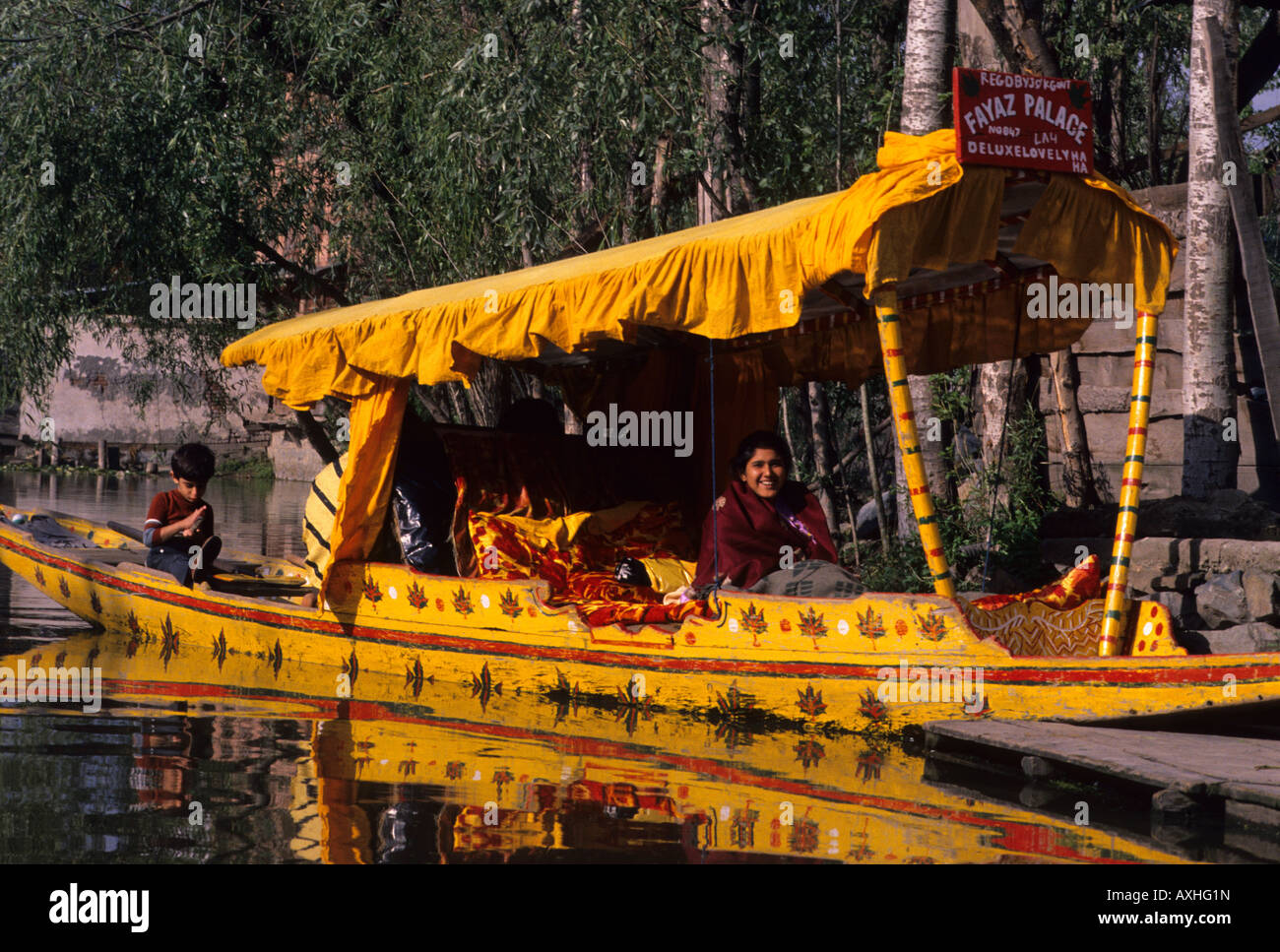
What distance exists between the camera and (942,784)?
231 inches

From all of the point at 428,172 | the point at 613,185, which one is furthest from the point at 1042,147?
the point at 428,172

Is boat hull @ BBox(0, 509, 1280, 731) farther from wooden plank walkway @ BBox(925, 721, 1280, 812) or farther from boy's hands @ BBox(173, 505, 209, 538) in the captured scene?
boy's hands @ BBox(173, 505, 209, 538)

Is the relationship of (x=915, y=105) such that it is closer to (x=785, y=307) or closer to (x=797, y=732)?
(x=785, y=307)

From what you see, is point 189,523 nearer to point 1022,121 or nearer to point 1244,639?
point 1022,121

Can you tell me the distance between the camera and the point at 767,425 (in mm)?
9992

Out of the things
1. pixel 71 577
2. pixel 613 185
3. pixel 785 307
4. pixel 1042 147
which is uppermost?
pixel 613 185

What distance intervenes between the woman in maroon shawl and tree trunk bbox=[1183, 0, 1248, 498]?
3.31 meters

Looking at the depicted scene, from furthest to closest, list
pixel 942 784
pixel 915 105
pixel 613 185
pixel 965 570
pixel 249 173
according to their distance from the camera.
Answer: pixel 249 173 → pixel 613 185 → pixel 965 570 → pixel 915 105 → pixel 942 784

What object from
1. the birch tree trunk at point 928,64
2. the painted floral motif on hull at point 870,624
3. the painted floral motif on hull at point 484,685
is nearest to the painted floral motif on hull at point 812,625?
the painted floral motif on hull at point 870,624

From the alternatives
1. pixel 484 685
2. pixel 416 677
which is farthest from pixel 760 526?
pixel 416 677

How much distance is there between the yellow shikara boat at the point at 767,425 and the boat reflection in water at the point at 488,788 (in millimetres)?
290

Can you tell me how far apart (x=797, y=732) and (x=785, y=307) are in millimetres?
2048

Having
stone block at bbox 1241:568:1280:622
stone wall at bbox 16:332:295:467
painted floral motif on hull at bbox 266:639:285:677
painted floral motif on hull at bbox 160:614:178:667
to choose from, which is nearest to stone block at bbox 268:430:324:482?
stone wall at bbox 16:332:295:467

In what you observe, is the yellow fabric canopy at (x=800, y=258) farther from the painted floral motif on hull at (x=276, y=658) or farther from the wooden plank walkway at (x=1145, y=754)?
the painted floral motif on hull at (x=276, y=658)
